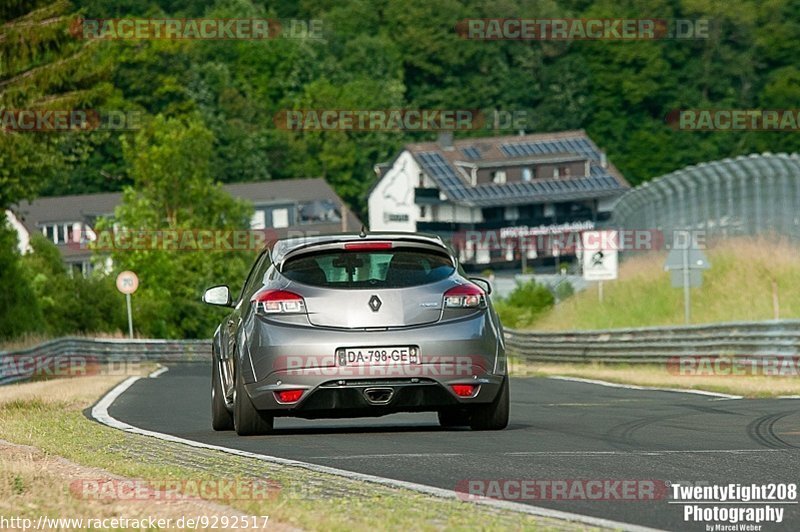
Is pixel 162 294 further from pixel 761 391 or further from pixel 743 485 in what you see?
pixel 743 485

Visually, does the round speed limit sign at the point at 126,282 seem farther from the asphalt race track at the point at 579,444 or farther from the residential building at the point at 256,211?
the residential building at the point at 256,211

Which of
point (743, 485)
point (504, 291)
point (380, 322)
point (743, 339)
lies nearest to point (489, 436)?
point (380, 322)

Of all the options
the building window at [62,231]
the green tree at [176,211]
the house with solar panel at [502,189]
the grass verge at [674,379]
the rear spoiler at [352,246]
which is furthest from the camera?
the house with solar panel at [502,189]

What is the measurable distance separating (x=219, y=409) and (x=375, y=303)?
2.06m

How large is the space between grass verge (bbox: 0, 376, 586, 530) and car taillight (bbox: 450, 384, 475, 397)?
1.89 m

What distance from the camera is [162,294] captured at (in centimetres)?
8862

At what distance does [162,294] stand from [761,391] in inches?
2797

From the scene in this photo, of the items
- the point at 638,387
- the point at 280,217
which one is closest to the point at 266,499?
the point at 638,387

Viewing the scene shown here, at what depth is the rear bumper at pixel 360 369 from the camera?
40.4ft

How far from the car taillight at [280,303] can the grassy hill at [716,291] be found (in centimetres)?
2231

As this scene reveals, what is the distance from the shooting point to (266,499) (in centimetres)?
831

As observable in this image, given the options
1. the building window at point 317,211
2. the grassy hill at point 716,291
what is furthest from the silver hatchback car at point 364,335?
the building window at point 317,211

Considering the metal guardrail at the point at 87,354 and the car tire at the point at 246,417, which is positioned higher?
the car tire at the point at 246,417

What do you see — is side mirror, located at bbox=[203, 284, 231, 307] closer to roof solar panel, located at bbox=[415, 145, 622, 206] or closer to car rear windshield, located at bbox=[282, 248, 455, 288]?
car rear windshield, located at bbox=[282, 248, 455, 288]
